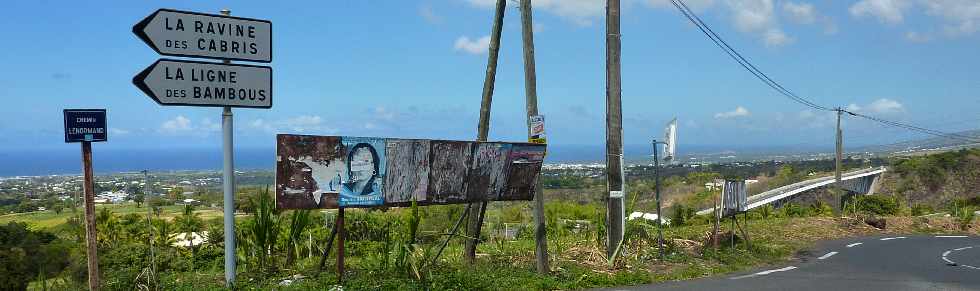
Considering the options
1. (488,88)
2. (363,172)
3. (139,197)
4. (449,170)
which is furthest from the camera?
(139,197)

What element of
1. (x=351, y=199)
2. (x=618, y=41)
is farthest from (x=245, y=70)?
(x=618, y=41)

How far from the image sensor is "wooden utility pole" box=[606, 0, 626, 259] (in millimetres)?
11969

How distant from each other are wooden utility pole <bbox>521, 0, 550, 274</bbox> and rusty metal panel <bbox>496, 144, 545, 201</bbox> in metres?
0.19

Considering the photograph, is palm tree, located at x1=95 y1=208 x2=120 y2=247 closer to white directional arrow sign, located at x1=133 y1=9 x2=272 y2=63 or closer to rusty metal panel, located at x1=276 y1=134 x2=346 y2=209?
rusty metal panel, located at x1=276 y1=134 x2=346 y2=209

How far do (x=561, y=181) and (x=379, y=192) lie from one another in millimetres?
66402

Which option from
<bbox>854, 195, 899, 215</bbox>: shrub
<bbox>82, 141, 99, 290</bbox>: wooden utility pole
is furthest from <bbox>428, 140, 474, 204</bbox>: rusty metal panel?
<bbox>854, 195, 899, 215</bbox>: shrub

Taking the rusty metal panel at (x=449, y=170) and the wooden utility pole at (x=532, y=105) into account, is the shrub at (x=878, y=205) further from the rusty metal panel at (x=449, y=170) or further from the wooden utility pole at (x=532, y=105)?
the rusty metal panel at (x=449, y=170)

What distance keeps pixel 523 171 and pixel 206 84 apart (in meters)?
5.11

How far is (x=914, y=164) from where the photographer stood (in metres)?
83.6

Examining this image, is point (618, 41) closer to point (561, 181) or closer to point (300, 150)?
point (300, 150)

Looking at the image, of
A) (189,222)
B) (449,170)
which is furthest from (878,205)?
(189,222)

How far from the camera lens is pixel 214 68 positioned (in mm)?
7125

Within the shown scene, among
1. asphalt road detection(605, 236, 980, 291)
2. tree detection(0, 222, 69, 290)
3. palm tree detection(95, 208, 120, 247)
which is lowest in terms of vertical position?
asphalt road detection(605, 236, 980, 291)

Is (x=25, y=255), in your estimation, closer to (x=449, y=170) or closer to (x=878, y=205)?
(x=449, y=170)
